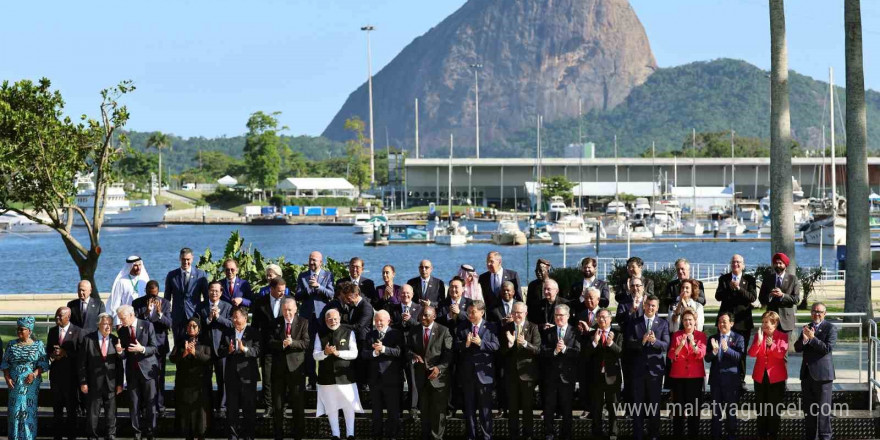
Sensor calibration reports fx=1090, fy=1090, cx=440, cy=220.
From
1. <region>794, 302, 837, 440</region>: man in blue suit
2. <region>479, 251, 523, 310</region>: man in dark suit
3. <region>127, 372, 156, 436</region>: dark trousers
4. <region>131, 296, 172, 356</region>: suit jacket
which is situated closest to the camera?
<region>794, 302, 837, 440</region>: man in blue suit

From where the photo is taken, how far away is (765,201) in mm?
135875

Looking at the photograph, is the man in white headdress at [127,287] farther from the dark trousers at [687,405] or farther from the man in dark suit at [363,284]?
the dark trousers at [687,405]

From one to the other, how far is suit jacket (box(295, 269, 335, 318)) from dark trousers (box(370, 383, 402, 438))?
1.35 metres

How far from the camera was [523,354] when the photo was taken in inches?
485

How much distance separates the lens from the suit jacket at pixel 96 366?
493 inches

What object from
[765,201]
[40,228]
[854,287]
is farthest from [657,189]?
[854,287]

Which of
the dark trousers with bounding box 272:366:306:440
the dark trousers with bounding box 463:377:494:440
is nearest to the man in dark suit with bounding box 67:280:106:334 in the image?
the dark trousers with bounding box 272:366:306:440

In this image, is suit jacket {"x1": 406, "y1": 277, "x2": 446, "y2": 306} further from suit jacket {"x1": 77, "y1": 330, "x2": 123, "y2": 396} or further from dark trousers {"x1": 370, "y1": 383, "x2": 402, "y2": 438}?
suit jacket {"x1": 77, "y1": 330, "x2": 123, "y2": 396}

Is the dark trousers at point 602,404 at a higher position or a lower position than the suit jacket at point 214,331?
lower

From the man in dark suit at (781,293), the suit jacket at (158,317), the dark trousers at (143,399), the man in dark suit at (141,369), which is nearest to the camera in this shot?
the man in dark suit at (141,369)

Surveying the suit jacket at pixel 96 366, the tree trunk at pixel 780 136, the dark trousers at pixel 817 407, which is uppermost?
the tree trunk at pixel 780 136

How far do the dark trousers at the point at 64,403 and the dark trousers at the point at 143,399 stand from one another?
2.24ft

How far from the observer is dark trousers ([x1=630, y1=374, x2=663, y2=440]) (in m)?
12.2

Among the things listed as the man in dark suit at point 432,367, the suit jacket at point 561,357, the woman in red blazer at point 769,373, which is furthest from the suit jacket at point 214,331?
the woman in red blazer at point 769,373
